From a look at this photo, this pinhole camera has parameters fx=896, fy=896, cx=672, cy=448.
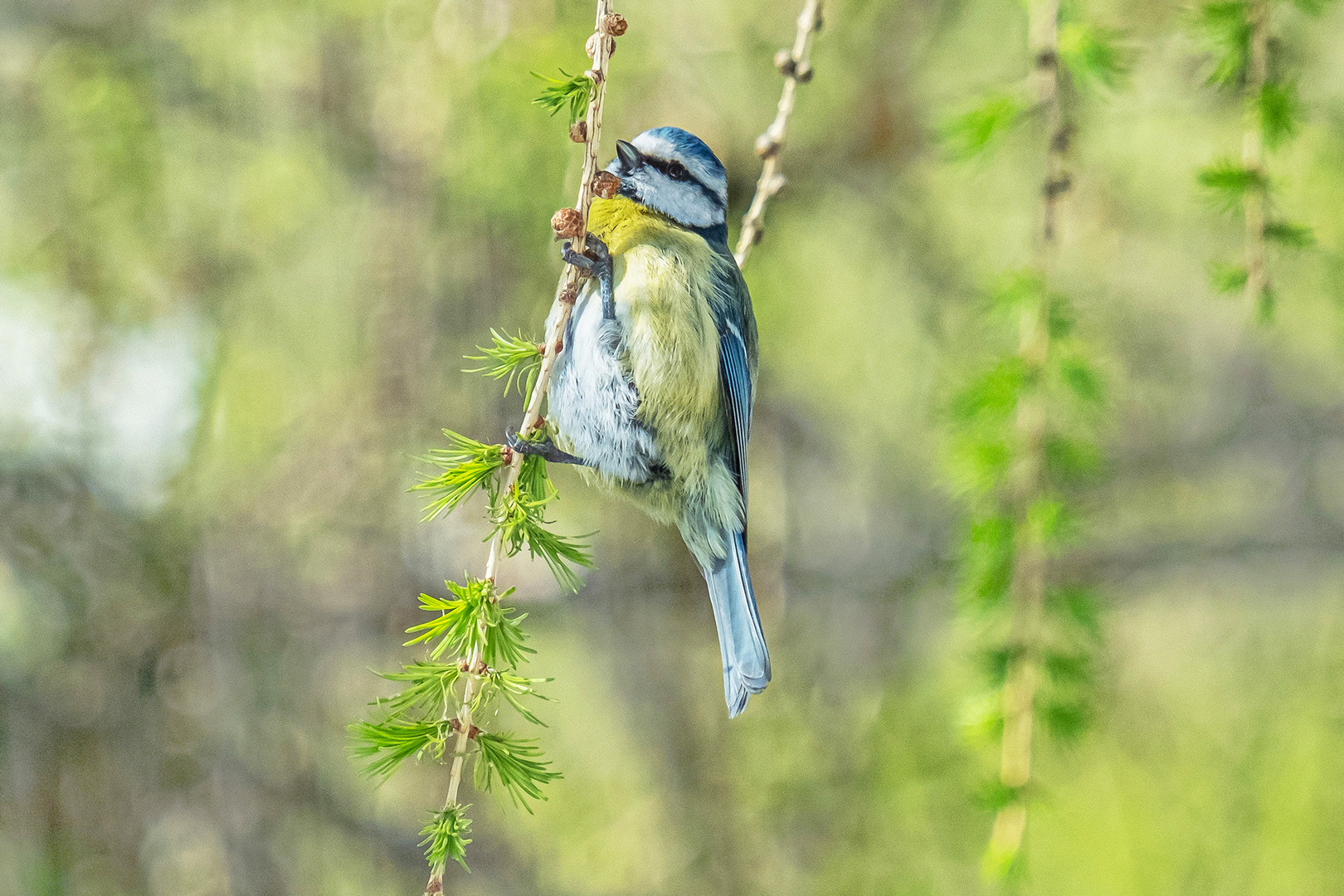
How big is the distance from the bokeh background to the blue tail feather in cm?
113

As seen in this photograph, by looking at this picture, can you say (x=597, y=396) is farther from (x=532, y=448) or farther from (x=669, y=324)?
(x=532, y=448)

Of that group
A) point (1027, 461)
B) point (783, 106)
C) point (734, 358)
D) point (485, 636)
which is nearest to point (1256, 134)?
point (1027, 461)

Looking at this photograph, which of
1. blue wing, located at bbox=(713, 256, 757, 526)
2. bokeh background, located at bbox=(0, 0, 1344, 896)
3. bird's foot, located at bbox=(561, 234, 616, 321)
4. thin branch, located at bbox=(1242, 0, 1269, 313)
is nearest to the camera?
thin branch, located at bbox=(1242, 0, 1269, 313)

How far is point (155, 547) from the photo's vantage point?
8.68 ft

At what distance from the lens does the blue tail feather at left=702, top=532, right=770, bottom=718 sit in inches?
45.5

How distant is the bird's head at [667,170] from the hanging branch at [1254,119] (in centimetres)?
74

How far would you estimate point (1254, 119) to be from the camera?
857 millimetres

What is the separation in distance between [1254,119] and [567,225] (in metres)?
0.67

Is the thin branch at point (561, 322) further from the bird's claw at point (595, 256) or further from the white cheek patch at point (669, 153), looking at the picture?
the white cheek patch at point (669, 153)

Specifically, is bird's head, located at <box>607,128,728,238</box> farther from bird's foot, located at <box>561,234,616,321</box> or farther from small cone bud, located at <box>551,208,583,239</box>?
small cone bud, located at <box>551,208,583,239</box>

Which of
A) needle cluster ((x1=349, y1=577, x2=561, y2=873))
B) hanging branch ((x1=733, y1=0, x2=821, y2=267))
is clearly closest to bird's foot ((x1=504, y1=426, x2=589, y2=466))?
needle cluster ((x1=349, y1=577, x2=561, y2=873))

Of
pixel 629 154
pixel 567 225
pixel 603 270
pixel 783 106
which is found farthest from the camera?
pixel 629 154

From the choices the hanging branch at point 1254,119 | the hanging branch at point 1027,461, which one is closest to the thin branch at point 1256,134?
the hanging branch at point 1254,119

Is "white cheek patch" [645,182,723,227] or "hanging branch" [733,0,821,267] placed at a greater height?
"white cheek patch" [645,182,723,227]
